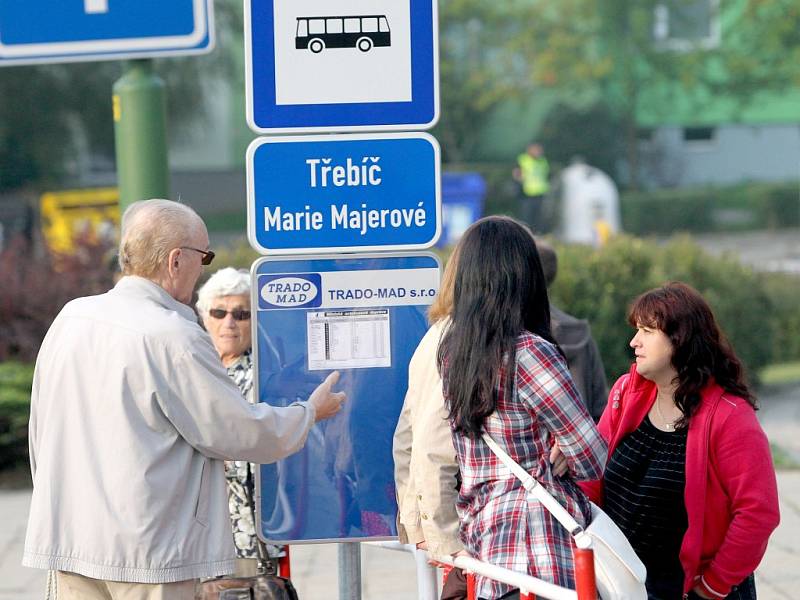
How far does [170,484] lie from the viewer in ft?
10.2

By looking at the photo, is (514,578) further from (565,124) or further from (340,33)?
(565,124)

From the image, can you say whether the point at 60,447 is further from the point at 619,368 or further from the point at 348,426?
the point at 619,368

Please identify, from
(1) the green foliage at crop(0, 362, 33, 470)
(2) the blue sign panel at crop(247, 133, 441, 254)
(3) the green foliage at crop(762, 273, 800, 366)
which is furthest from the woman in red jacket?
(3) the green foliage at crop(762, 273, 800, 366)

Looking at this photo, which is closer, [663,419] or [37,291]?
[663,419]

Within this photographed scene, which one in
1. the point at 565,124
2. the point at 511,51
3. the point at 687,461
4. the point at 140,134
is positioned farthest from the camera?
the point at 565,124

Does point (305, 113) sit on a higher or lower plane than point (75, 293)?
higher

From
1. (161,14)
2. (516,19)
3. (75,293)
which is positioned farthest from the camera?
(516,19)

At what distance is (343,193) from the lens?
380cm

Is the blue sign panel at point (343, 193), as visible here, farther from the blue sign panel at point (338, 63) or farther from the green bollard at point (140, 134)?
the green bollard at point (140, 134)

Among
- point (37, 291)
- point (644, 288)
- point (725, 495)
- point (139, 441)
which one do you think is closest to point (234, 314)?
point (139, 441)

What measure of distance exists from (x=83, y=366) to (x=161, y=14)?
1623 millimetres

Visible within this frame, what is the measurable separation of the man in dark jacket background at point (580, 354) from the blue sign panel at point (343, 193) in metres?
1.30

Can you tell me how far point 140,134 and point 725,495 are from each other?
8.05ft

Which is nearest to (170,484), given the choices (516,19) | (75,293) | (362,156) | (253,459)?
(253,459)
